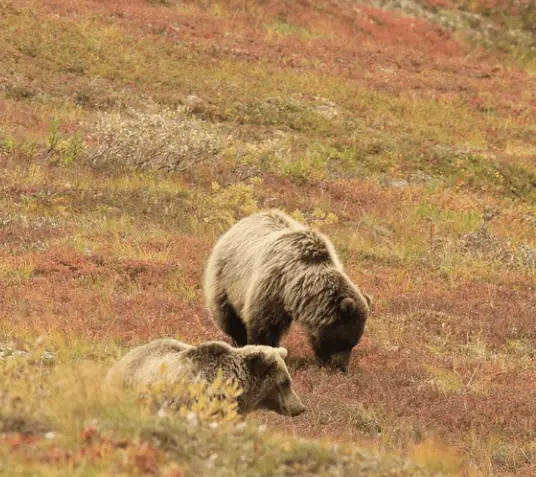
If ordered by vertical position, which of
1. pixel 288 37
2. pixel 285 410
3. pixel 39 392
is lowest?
pixel 288 37

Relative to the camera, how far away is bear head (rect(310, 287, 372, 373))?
9867 millimetres

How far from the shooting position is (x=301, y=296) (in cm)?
986

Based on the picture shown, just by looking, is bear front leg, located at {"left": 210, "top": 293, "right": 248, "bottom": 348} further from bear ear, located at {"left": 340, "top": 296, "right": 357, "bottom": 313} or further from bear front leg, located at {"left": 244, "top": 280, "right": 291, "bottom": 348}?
bear ear, located at {"left": 340, "top": 296, "right": 357, "bottom": 313}

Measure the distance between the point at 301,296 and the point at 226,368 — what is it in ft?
8.76

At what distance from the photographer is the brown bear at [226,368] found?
23.6ft

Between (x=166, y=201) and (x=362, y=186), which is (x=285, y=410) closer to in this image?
(x=166, y=201)

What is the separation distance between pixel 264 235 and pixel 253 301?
969 millimetres

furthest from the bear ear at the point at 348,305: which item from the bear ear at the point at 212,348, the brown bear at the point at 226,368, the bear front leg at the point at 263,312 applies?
the bear ear at the point at 212,348

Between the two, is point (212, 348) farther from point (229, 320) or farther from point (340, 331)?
point (229, 320)

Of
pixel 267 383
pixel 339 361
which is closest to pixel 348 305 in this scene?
pixel 339 361

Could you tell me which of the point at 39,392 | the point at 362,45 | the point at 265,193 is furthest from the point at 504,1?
the point at 39,392

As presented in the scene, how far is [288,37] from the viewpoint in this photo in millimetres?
39125

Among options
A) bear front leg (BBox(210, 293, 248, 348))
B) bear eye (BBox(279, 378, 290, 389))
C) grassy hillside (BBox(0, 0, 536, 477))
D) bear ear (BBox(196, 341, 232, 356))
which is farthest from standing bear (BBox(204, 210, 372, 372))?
bear ear (BBox(196, 341, 232, 356))

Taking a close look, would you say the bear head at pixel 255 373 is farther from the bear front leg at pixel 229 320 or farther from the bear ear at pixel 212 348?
the bear front leg at pixel 229 320
